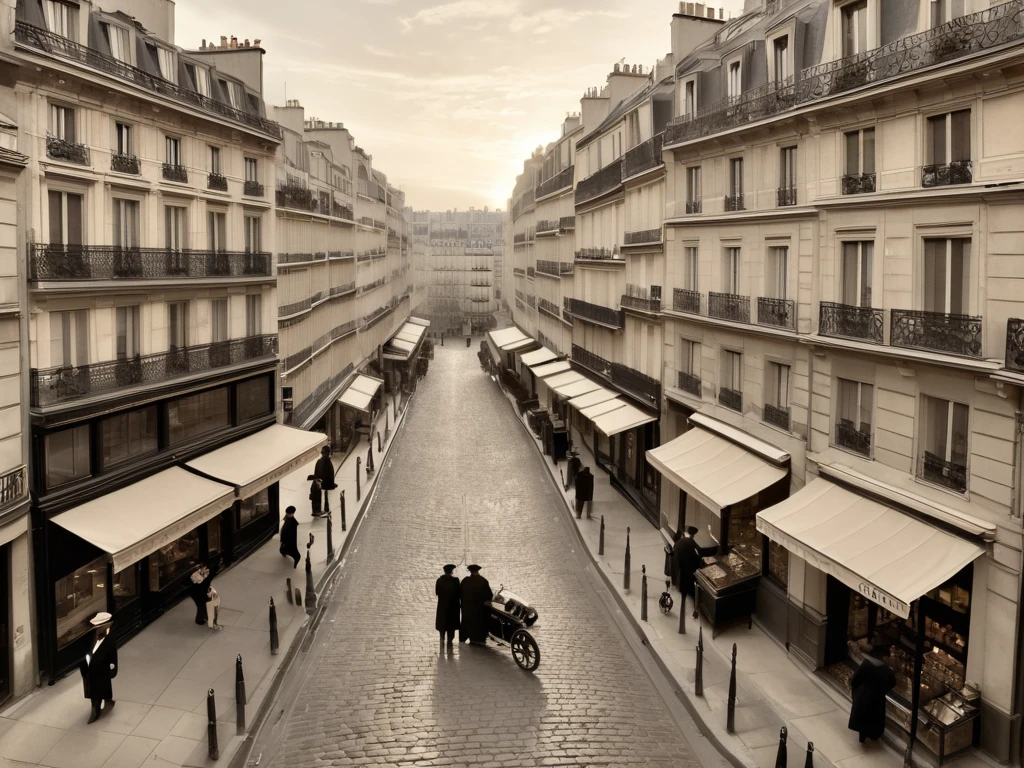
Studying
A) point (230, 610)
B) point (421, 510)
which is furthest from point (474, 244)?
point (230, 610)

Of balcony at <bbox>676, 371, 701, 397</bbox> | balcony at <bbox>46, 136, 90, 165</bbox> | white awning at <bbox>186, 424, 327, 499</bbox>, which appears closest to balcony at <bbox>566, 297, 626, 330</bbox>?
balcony at <bbox>676, 371, 701, 397</bbox>

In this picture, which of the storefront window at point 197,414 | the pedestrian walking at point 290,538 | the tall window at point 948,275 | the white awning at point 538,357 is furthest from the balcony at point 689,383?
the white awning at point 538,357

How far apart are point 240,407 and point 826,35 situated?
607 inches

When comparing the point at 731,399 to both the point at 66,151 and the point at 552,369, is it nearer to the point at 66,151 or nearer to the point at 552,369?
the point at 66,151

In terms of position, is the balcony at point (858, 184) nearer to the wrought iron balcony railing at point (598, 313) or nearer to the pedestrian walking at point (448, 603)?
the pedestrian walking at point (448, 603)

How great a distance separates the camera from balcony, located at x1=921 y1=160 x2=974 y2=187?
11648 mm

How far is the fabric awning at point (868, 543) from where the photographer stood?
11.1m

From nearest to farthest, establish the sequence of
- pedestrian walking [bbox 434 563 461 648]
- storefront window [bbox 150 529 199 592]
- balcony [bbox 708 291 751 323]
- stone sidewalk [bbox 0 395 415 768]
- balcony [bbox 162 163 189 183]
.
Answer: stone sidewalk [bbox 0 395 415 768] → pedestrian walking [bbox 434 563 461 648] → storefront window [bbox 150 529 199 592] → balcony [bbox 708 291 751 323] → balcony [bbox 162 163 189 183]

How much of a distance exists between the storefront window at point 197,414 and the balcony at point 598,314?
1293cm

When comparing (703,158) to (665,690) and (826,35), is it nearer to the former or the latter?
(826,35)

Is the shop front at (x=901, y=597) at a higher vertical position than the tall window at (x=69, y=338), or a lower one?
lower

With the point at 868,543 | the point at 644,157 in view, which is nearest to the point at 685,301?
the point at 644,157

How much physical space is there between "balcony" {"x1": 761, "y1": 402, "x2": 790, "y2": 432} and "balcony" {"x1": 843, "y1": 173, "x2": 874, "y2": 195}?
Result: 437cm

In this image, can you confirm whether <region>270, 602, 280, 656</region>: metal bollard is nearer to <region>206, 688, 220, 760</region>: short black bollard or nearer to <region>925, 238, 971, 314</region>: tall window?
<region>206, 688, 220, 760</region>: short black bollard
